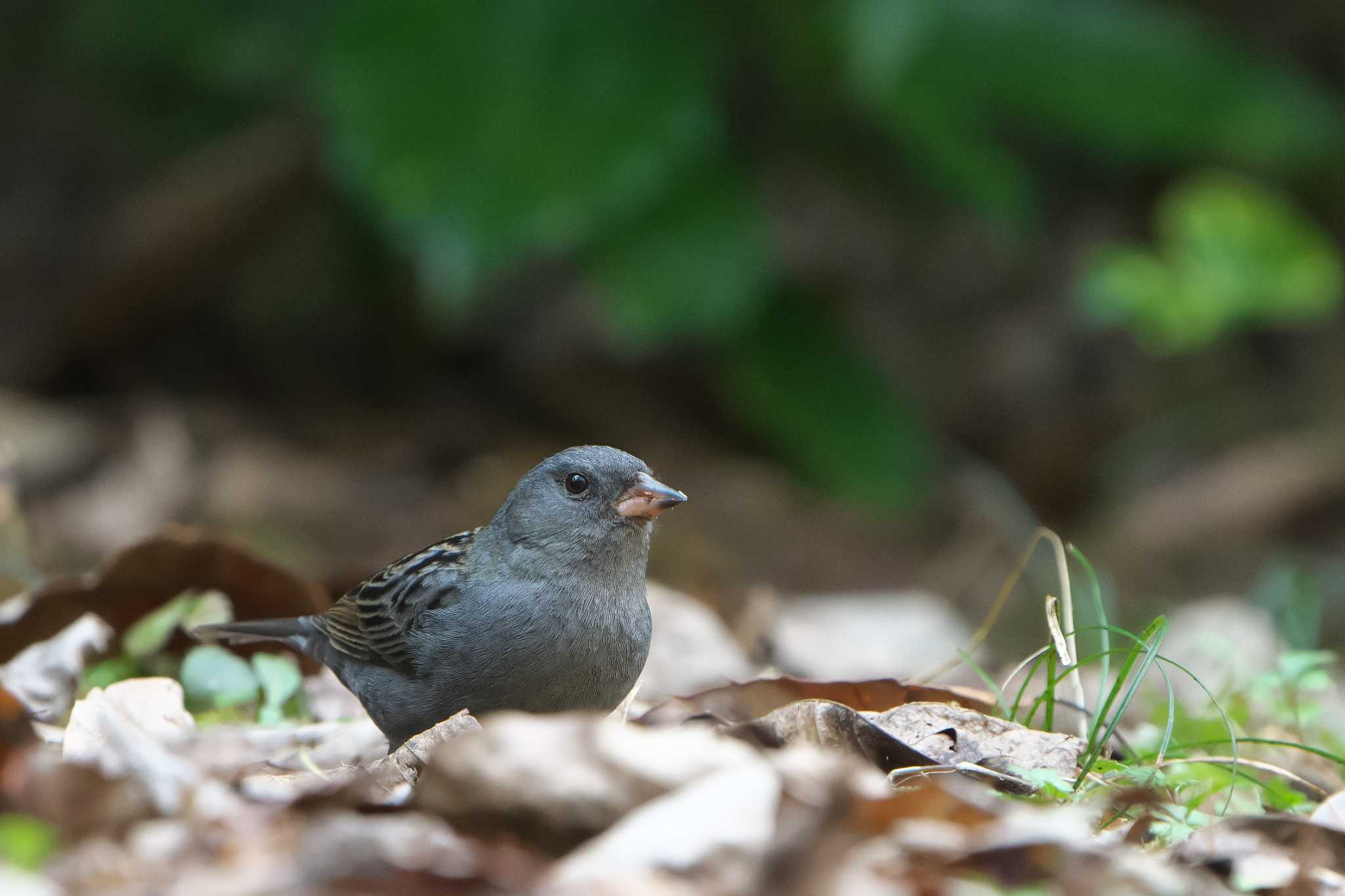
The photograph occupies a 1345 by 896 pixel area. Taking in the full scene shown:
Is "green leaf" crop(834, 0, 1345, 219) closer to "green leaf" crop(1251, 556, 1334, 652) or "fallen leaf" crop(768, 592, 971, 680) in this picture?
"fallen leaf" crop(768, 592, 971, 680)

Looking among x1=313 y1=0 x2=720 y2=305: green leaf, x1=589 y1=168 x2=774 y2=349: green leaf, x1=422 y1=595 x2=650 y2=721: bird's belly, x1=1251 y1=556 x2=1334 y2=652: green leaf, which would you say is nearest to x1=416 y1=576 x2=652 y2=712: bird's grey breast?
x1=422 y1=595 x2=650 y2=721: bird's belly

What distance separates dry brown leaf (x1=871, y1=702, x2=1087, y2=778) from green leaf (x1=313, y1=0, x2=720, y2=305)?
5.15 metres

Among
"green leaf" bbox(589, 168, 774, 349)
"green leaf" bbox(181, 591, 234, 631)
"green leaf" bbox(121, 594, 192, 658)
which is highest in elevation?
"green leaf" bbox(589, 168, 774, 349)

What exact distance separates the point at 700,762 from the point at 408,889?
0.55m

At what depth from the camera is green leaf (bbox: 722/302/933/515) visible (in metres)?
9.36

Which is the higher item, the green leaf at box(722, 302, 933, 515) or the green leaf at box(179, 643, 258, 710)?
the green leaf at box(722, 302, 933, 515)

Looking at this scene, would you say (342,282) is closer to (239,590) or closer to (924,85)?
(924,85)

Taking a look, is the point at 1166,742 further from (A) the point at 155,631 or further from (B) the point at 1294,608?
(A) the point at 155,631

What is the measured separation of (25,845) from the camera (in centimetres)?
184

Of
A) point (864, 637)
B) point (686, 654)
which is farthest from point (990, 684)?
point (864, 637)

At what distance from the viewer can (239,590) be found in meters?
4.17

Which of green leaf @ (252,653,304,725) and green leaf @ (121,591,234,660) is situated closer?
green leaf @ (252,653,304,725)

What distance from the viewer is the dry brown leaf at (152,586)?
377 centimetres

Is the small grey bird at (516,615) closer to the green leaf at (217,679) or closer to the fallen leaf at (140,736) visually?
the green leaf at (217,679)
